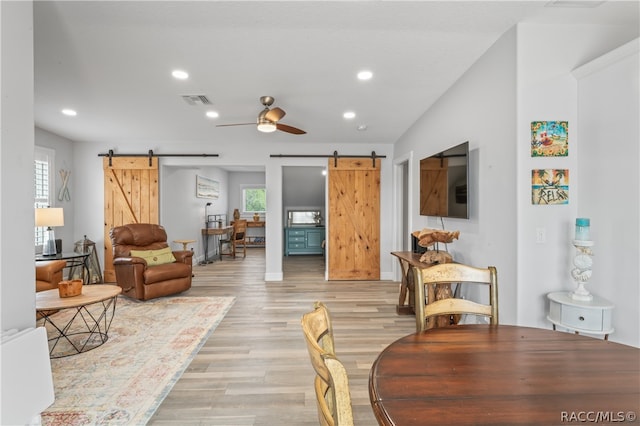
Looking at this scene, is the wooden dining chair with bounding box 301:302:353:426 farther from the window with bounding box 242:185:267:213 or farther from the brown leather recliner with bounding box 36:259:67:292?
the window with bounding box 242:185:267:213

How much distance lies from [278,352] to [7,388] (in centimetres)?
178

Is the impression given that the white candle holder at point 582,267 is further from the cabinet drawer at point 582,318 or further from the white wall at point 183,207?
the white wall at point 183,207

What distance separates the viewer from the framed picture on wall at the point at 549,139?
6.81 feet

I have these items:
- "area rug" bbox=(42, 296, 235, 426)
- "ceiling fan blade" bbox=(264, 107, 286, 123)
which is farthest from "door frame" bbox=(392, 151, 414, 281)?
"area rug" bbox=(42, 296, 235, 426)

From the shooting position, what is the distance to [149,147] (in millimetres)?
5344

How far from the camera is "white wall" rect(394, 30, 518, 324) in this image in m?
2.15

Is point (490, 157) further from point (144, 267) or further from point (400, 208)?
point (144, 267)

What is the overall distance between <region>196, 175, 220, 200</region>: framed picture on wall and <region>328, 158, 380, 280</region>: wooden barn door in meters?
3.59

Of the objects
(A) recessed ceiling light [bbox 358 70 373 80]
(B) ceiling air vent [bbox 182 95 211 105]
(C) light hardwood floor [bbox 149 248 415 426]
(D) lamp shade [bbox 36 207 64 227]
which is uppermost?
(A) recessed ceiling light [bbox 358 70 373 80]

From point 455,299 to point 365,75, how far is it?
209 centimetres

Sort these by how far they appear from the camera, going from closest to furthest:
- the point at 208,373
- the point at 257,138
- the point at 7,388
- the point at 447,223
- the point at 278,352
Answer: the point at 7,388
the point at 208,373
the point at 278,352
the point at 447,223
the point at 257,138

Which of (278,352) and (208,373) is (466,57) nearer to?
(278,352)

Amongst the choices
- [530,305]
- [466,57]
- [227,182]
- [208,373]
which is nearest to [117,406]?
[208,373]

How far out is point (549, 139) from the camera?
6.82 feet
